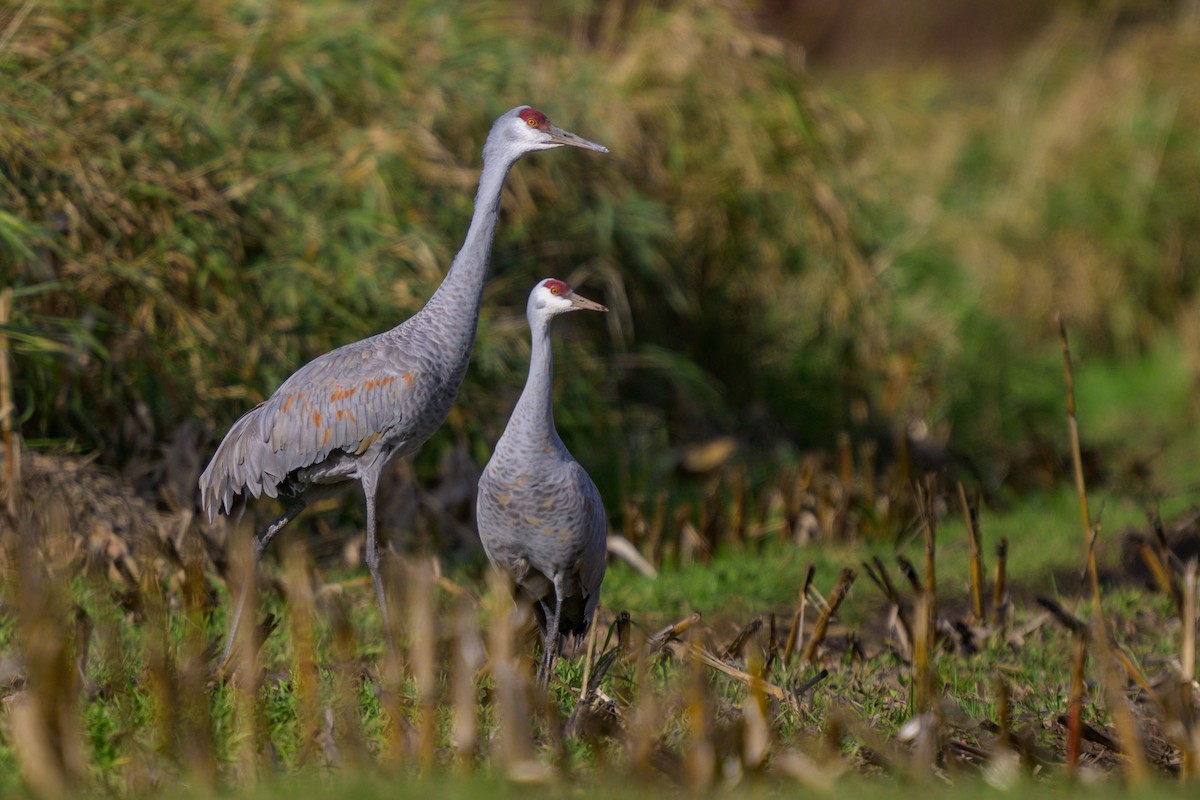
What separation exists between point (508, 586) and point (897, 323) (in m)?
5.25

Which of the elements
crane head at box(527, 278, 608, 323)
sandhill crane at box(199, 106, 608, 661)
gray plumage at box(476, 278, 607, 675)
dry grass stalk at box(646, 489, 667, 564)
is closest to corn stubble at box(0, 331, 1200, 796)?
gray plumage at box(476, 278, 607, 675)

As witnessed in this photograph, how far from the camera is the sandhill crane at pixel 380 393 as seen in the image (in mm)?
4531

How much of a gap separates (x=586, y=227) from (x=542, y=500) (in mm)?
3491

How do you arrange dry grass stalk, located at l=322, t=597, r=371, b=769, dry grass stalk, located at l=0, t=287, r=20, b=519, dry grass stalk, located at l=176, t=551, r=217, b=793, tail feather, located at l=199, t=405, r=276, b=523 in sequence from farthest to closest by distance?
dry grass stalk, located at l=0, t=287, r=20, b=519
tail feather, located at l=199, t=405, r=276, b=523
dry grass stalk, located at l=322, t=597, r=371, b=769
dry grass stalk, located at l=176, t=551, r=217, b=793

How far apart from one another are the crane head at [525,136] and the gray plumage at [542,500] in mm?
447

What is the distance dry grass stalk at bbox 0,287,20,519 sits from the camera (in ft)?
16.9

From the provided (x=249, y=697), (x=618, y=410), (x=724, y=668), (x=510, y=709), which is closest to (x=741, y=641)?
(x=724, y=668)

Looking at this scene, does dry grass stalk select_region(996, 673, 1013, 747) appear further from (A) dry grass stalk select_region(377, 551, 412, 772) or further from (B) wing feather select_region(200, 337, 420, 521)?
(B) wing feather select_region(200, 337, 420, 521)

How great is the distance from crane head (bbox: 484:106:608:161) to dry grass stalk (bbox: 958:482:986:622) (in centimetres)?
169

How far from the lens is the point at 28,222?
5516mm

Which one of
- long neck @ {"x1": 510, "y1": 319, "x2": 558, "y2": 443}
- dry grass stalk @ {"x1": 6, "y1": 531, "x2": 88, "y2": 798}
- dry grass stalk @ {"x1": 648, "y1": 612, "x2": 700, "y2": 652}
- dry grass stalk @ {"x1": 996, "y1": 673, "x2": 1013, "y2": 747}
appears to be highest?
long neck @ {"x1": 510, "y1": 319, "x2": 558, "y2": 443}

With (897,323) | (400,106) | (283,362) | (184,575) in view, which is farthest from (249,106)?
(897,323)

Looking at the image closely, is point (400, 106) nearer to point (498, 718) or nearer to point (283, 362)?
point (283, 362)

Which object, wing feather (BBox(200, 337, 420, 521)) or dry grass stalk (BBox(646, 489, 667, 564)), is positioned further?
dry grass stalk (BBox(646, 489, 667, 564))
